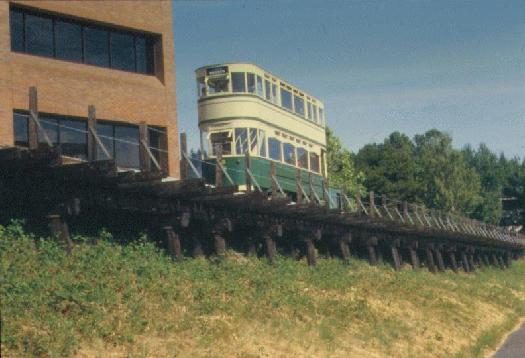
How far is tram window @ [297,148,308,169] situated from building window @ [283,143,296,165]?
2.16ft

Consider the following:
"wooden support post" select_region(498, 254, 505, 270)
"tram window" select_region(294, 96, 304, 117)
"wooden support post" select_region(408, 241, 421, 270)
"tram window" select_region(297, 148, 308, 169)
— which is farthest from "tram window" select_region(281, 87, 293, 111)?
"wooden support post" select_region(498, 254, 505, 270)

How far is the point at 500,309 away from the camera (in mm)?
31281

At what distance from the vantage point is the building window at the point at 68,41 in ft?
74.3

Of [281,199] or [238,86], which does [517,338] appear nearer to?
[281,199]

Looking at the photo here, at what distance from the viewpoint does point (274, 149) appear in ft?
94.7

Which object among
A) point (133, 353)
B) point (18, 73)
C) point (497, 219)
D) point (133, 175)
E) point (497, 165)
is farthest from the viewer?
point (497, 165)

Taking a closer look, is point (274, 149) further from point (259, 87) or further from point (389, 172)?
point (389, 172)

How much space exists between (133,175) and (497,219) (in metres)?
84.4

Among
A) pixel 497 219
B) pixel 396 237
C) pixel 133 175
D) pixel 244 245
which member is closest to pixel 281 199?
pixel 244 245

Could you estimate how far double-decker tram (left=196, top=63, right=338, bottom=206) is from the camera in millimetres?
27266

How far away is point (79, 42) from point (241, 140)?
693 centimetres

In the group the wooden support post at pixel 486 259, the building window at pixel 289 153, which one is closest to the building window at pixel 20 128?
the building window at pixel 289 153

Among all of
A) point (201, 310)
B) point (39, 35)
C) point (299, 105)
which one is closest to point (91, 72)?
point (39, 35)

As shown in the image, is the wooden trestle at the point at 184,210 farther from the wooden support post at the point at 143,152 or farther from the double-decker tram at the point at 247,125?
the double-decker tram at the point at 247,125
